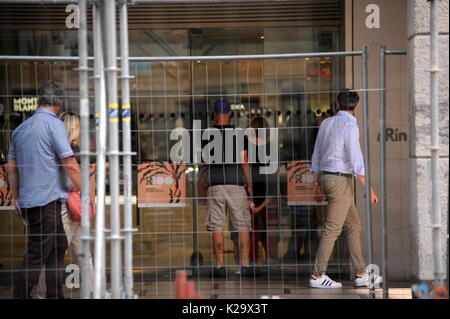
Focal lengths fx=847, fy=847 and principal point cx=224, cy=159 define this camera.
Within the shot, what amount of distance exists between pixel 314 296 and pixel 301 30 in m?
3.23

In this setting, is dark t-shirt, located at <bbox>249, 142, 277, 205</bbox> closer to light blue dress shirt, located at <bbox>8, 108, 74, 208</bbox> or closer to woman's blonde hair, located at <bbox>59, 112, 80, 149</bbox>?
woman's blonde hair, located at <bbox>59, 112, 80, 149</bbox>

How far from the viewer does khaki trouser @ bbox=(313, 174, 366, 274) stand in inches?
323

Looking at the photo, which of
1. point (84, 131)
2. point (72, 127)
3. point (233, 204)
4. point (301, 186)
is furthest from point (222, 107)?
point (84, 131)

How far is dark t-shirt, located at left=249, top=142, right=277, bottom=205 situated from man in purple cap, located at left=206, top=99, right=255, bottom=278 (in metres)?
0.07

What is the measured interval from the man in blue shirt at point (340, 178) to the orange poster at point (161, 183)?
4.36 ft

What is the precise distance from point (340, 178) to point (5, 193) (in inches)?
129

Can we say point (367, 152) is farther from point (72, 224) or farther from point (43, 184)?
point (43, 184)

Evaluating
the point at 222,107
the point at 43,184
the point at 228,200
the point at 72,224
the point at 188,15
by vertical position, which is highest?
the point at 188,15

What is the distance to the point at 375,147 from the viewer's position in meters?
7.83

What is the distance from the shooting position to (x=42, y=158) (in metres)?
7.34

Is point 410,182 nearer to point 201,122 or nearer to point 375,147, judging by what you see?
point 375,147
